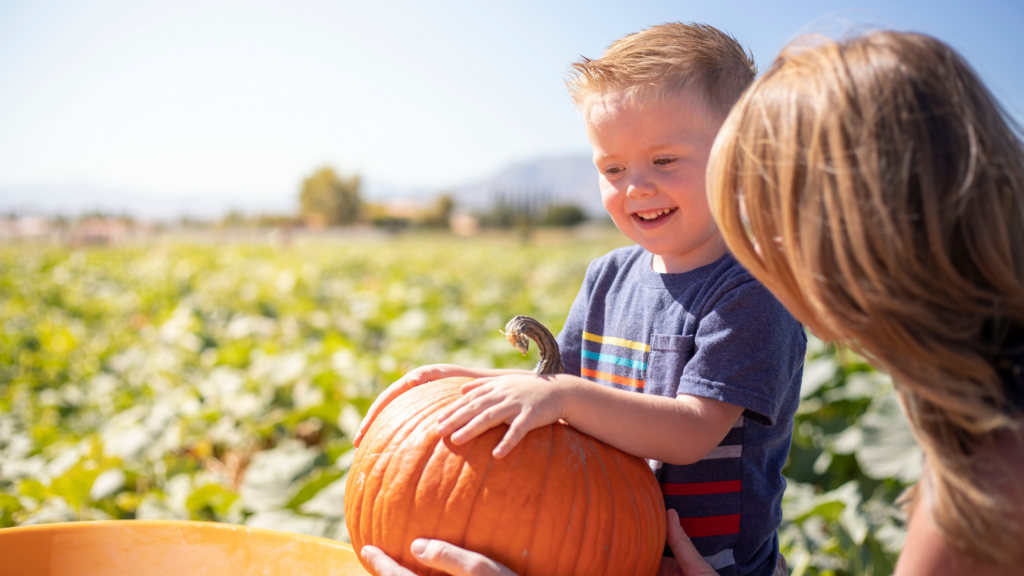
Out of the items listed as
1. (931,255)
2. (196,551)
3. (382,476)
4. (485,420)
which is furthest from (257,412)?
(931,255)

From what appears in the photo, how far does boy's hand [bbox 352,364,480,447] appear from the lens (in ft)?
5.07

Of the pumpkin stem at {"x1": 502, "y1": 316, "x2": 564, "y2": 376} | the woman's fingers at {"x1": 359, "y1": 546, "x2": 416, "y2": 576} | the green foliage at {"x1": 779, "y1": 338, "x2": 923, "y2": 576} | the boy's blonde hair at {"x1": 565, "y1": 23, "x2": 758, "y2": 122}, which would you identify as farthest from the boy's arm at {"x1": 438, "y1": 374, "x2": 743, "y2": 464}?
the green foliage at {"x1": 779, "y1": 338, "x2": 923, "y2": 576}

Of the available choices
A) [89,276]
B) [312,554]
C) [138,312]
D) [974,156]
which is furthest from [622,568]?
[89,276]

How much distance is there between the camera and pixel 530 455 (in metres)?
1.28

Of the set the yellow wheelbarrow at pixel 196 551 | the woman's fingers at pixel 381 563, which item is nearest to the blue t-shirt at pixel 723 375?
the woman's fingers at pixel 381 563

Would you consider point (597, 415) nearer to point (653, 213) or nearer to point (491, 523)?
point (491, 523)

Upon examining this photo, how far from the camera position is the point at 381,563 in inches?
50.3

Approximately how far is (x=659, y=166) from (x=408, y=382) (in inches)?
27.8

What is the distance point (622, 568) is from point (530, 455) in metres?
0.28

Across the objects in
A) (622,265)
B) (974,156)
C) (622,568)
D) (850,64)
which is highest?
(850,64)

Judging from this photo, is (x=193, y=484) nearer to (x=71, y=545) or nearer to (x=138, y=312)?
(x=71, y=545)

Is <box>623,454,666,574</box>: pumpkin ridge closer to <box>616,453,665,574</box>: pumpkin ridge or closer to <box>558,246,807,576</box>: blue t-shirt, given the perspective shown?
<box>616,453,665,574</box>: pumpkin ridge

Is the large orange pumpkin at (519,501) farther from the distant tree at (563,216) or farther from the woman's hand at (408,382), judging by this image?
the distant tree at (563,216)

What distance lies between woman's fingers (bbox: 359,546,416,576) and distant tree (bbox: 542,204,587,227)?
236 feet
